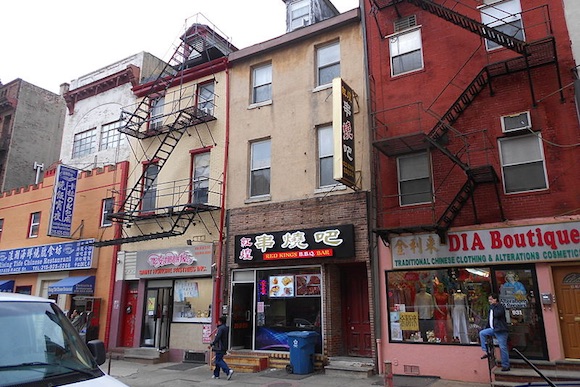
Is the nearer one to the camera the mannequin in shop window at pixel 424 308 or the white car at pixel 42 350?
the white car at pixel 42 350

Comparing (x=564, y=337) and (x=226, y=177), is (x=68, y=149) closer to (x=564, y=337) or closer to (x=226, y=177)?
(x=226, y=177)

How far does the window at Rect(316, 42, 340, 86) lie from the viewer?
16234mm

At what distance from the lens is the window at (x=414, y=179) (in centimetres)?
1341

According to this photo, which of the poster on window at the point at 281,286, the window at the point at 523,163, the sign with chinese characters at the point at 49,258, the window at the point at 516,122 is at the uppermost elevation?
the window at the point at 516,122

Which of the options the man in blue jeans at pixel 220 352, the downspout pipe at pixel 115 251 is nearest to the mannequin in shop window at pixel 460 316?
the man in blue jeans at pixel 220 352

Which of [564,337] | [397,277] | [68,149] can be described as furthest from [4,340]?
[68,149]

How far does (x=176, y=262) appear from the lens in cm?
1742

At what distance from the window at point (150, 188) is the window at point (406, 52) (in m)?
10.9

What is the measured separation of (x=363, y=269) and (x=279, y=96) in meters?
7.20

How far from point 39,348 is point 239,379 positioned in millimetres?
9457

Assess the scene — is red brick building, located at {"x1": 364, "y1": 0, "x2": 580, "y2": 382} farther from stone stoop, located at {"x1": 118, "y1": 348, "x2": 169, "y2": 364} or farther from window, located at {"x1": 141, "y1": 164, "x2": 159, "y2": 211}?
window, located at {"x1": 141, "y1": 164, "x2": 159, "y2": 211}

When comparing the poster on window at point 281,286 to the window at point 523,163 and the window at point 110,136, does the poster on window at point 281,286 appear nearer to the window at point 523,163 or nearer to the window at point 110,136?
the window at point 523,163

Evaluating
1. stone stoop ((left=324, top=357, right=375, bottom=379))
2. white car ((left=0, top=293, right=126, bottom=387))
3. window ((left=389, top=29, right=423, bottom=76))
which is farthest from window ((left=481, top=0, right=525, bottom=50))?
white car ((left=0, top=293, right=126, bottom=387))

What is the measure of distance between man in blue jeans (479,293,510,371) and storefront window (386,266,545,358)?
2.68ft
